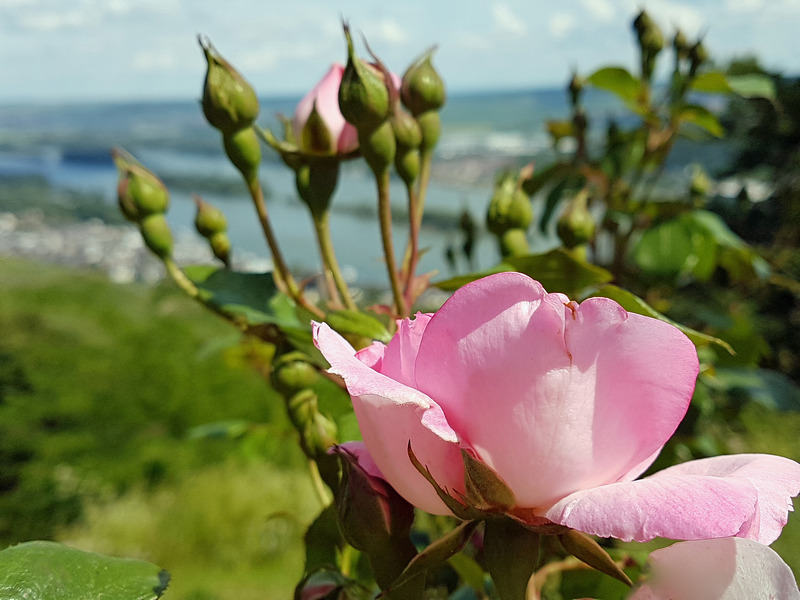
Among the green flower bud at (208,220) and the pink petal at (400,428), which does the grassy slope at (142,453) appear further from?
the pink petal at (400,428)

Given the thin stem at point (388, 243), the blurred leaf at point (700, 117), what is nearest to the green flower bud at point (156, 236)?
the thin stem at point (388, 243)

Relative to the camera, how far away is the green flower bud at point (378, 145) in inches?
11.4

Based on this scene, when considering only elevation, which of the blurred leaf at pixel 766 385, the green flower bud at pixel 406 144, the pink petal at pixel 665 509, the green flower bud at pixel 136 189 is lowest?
the blurred leaf at pixel 766 385

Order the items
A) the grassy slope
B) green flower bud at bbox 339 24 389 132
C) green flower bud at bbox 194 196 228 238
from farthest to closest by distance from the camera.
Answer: the grassy slope, green flower bud at bbox 194 196 228 238, green flower bud at bbox 339 24 389 132

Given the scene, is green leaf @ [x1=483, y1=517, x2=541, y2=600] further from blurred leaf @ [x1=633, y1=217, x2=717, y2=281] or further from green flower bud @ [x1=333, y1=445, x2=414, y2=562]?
blurred leaf @ [x1=633, y1=217, x2=717, y2=281]

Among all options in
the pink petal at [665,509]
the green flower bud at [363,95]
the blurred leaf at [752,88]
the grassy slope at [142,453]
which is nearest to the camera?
the pink petal at [665,509]

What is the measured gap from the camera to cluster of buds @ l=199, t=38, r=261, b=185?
0.98 ft

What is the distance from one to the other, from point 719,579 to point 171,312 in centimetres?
336

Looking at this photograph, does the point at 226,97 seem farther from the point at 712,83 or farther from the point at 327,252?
the point at 712,83

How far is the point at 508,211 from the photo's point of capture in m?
0.36

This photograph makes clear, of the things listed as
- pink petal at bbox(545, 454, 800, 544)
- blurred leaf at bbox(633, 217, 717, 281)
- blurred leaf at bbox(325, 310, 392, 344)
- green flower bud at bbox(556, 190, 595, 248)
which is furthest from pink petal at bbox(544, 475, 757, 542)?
blurred leaf at bbox(633, 217, 717, 281)

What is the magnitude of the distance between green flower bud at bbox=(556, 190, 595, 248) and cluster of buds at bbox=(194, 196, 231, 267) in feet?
0.64

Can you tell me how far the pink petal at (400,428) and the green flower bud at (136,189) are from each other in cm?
22

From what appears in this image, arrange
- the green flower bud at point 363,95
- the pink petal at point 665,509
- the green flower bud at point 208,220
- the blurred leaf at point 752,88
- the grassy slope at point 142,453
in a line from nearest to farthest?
the pink petal at point 665,509 → the green flower bud at point 363,95 → the green flower bud at point 208,220 → the blurred leaf at point 752,88 → the grassy slope at point 142,453
